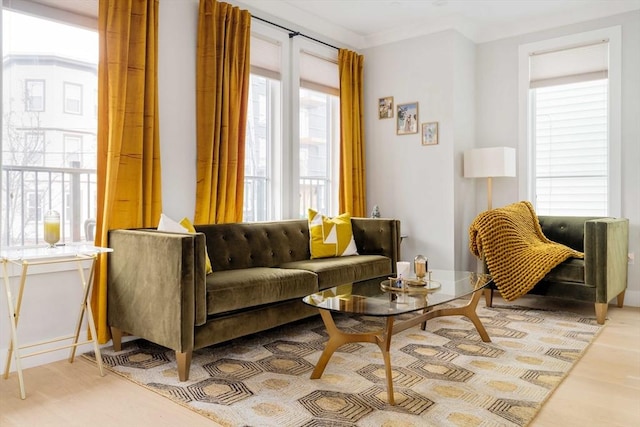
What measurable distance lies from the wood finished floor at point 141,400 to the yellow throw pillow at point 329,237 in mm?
1959

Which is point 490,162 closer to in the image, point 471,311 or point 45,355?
point 471,311

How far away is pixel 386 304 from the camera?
2518 mm

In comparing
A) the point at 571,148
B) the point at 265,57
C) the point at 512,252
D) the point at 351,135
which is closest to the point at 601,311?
the point at 512,252

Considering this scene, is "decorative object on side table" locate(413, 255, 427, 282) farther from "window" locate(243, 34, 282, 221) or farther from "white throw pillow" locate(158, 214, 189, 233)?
"window" locate(243, 34, 282, 221)

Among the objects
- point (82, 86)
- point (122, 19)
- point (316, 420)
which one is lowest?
point (316, 420)

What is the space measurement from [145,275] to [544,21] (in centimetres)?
437

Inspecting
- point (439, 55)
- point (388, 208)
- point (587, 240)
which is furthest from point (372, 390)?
point (439, 55)

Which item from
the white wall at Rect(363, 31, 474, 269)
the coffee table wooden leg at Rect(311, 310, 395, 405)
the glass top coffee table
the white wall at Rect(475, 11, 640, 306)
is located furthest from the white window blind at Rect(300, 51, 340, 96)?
the coffee table wooden leg at Rect(311, 310, 395, 405)

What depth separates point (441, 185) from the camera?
494cm

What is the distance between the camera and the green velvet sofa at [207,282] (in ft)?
8.59

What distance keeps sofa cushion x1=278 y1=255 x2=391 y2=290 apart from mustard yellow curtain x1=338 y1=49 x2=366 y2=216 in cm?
116

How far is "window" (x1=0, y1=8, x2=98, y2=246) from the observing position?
2.91 meters

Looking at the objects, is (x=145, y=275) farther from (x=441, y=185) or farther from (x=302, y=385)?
(x=441, y=185)

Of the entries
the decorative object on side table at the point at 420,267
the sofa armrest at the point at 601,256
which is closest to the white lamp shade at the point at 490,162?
the sofa armrest at the point at 601,256
